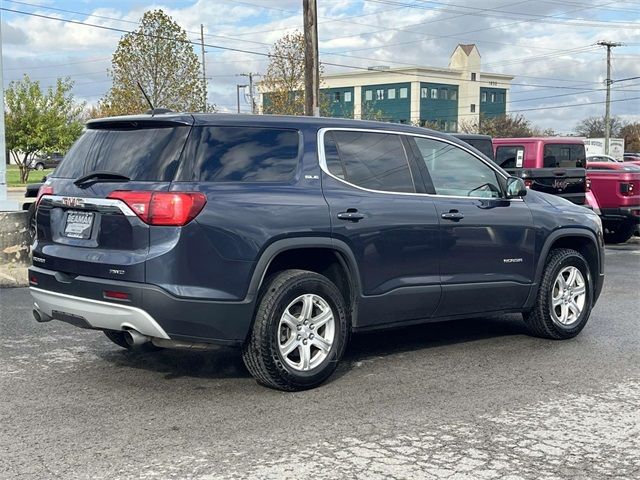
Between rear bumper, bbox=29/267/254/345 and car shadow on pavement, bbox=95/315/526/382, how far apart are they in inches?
23.9

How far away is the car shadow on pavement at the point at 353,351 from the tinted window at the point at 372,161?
141 cm

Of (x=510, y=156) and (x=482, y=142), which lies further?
(x=510, y=156)

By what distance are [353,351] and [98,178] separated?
2.57m

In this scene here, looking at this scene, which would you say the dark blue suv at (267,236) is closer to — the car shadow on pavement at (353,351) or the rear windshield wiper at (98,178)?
the rear windshield wiper at (98,178)

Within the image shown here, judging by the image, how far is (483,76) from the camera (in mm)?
109625

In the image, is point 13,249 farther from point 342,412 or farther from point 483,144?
point 483,144

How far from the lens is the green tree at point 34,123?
43844 mm

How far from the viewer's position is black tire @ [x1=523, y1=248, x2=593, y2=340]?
277 inches

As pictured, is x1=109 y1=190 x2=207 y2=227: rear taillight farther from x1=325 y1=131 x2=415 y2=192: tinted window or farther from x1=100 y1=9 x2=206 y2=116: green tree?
x1=100 y1=9 x2=206 y2=116: green tree

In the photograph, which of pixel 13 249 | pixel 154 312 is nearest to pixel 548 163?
pixel 13 249

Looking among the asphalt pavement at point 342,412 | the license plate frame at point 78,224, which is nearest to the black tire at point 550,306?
the asphalt pavement at point 342,412

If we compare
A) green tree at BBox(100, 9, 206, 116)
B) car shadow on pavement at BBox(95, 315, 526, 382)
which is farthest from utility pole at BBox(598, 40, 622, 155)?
car shadow on pavement at BBox(95, 315, 526, 382)

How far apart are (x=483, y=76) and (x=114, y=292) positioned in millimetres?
109531

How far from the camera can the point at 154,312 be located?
491cm
